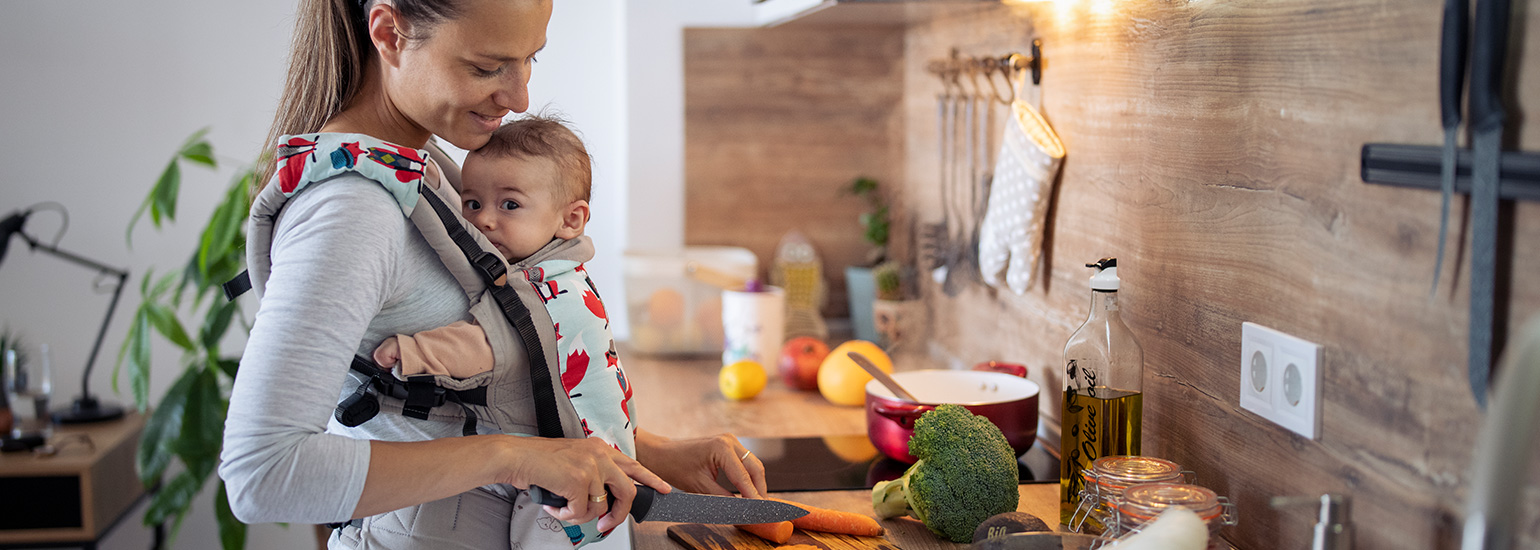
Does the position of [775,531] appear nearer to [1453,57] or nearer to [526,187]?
[526,187]

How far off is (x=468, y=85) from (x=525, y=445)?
0.33 metres

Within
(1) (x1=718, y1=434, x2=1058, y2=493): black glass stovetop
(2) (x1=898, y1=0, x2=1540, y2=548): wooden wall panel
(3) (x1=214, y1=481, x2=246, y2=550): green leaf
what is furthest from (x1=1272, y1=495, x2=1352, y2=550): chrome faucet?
(3) (x1=214, y1=481, x2=246, y2=550): green leaf

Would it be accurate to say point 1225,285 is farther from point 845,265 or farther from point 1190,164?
point 845,265

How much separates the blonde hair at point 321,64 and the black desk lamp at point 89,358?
1717mm

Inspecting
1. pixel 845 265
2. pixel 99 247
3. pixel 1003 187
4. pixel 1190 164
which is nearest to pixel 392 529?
pixel 1190 164

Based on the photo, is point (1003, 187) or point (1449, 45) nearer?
point (1449, 45)

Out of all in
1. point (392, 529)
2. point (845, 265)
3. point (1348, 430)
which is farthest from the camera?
point (845, 265)

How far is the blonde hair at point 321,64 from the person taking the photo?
979 millimetres

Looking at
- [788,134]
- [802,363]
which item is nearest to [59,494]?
[802,363]

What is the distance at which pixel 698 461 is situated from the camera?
49.6 inches

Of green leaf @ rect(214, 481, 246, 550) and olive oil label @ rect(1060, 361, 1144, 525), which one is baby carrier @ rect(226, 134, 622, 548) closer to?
olive oil label @ rect(1060, 361, 1144, 525)

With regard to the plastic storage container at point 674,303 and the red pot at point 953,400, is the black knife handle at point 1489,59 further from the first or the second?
the plastic storage container at point 674,303

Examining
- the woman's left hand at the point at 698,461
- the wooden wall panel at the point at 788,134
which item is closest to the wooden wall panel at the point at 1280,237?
the woman's left hand at the point at 698,461

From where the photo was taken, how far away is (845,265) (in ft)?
8.30
